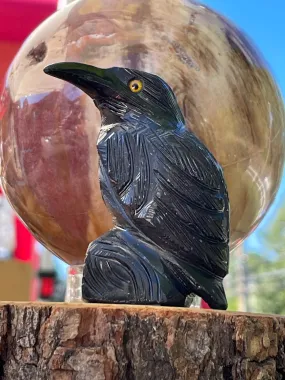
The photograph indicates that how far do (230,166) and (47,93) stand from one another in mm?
333

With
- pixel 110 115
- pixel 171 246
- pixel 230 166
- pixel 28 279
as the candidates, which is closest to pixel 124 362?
pixel 171 246

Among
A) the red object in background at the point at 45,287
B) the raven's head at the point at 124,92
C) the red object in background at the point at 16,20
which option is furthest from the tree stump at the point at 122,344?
the red object in background at the point at 45,287

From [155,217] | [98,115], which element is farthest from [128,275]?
[98,115]

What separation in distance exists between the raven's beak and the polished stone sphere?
22 cm

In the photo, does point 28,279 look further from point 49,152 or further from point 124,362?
point 124,362

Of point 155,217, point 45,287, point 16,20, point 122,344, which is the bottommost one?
point 122,344

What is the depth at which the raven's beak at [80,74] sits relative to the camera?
68 cm

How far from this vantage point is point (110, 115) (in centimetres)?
71

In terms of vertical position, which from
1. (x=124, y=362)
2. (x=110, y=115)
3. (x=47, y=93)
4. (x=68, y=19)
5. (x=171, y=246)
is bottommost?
(x=124, y=362)

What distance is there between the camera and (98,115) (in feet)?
2.99

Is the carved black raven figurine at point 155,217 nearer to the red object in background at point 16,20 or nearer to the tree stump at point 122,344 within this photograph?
the tree stump at point 122,344

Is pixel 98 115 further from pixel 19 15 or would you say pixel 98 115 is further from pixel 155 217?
pixel 19 15

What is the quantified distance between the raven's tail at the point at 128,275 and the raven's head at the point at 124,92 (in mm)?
161

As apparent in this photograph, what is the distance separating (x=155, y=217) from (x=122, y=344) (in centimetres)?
17
